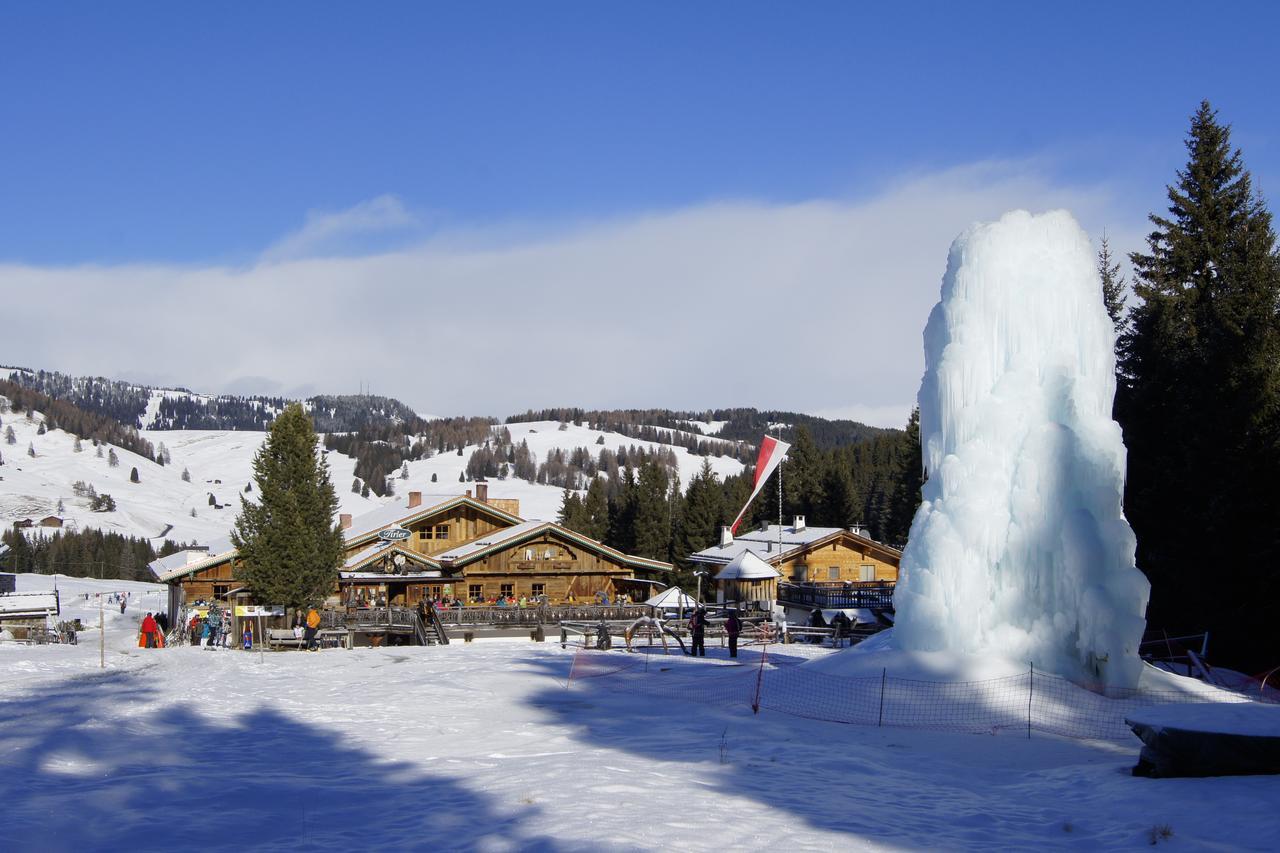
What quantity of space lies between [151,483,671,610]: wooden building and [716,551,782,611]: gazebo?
4.35 meters

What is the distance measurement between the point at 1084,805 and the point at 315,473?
34.5 meters

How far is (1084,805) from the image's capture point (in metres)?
12.6

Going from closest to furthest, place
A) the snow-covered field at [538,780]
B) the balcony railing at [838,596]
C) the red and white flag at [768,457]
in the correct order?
1. the snow-covered field at [538,780]
2. the balcony railing at [838,596]
3. the red and white flag at [768,457]

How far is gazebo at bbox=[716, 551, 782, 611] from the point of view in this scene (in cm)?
5038

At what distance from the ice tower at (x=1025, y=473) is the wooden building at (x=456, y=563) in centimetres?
3083

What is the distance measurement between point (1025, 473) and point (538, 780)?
547 inches

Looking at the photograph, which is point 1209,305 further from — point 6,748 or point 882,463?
point 882,463

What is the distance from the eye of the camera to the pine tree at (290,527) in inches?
1576

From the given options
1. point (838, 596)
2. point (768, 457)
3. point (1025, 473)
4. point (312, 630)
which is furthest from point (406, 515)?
point (1025, 473)

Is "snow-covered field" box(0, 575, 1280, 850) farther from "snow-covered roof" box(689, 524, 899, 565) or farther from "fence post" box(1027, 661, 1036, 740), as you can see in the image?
"snow-covered roof" box(689, 524, 899, 565)

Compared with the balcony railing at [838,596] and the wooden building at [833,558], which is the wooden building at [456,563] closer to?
the balcony railing at [838,596]

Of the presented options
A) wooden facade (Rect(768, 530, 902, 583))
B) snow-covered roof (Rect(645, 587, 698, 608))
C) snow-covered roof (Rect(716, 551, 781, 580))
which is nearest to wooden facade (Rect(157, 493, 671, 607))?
snow-covered roof (Rect(716, 551, 781, 580))

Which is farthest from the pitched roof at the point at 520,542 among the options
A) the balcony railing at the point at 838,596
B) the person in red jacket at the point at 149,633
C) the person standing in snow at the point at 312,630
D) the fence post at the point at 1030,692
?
the fence post at the point at 1030,692

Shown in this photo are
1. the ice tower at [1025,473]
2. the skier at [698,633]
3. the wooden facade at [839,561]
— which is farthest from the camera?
the wooden facade at [839,561]
